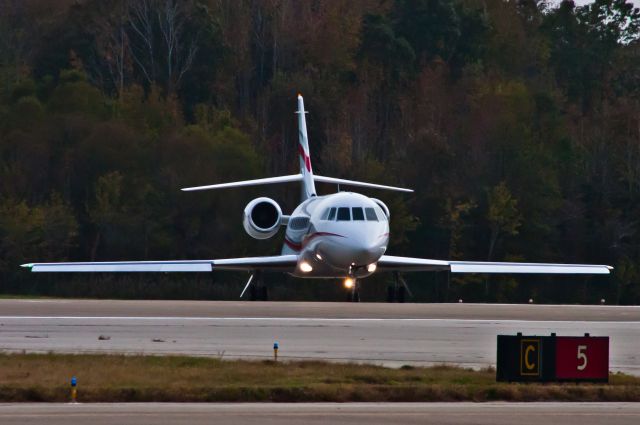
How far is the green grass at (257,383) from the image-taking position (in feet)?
49.4

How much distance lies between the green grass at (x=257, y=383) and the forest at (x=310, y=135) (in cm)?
3004

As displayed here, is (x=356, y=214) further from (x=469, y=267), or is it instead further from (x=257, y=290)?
(x=257, y=290)

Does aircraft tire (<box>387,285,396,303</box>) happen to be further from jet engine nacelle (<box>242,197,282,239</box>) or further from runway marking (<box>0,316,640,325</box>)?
runway marking (<box>0,316,640,325</box>)

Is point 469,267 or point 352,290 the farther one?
point 469,267

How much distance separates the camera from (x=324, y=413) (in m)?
14.0

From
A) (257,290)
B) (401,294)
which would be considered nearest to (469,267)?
(401,294)

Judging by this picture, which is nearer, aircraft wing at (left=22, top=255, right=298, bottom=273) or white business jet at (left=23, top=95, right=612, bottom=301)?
white business jet at (left=23, top=95, right=612, bottom=301)

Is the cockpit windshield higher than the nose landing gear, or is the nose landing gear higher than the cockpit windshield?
the cockpit windshield

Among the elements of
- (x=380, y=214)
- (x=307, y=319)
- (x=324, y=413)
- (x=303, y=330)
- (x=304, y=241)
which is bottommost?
(x=324, y=413)

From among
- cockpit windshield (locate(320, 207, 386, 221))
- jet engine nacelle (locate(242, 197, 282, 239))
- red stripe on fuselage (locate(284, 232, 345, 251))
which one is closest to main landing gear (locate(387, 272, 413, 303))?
red stripe on fuselage (locate(284, 232, 345, 251))

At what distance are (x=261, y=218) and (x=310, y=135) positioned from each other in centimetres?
2670

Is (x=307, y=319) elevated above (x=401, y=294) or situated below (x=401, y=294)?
below

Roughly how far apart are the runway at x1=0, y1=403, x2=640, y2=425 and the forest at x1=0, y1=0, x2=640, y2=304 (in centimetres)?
3283

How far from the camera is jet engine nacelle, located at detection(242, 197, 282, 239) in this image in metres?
38.7
